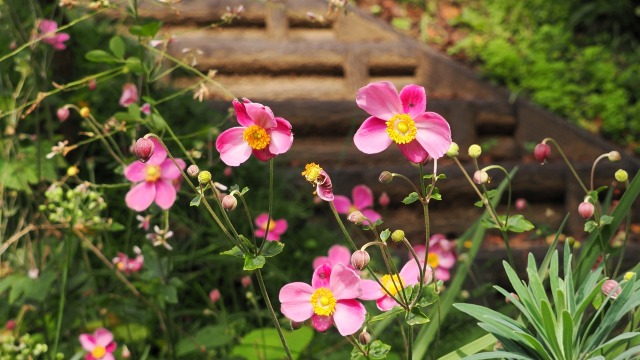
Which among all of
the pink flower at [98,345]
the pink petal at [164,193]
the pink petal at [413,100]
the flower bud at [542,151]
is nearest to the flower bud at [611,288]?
the flower bud at [542,151]

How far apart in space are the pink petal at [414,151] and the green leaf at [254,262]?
202 millimetres

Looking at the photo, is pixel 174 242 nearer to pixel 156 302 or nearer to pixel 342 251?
pixel 156 302

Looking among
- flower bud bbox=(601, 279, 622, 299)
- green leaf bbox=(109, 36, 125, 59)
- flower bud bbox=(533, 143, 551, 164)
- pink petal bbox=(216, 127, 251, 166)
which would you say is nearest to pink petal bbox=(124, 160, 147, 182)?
green leaf bbox=(109, 36, 125, 59)

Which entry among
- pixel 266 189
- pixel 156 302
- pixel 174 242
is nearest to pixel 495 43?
pixel 266 189

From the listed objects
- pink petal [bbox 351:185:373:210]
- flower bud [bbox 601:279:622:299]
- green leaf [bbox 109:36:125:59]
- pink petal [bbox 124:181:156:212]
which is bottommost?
pink petal [bbox 351:185:373:210]

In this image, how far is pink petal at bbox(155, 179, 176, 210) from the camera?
48.3 inches

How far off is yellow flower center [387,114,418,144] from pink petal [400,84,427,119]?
0.01m

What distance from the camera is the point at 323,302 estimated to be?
85 centimetres

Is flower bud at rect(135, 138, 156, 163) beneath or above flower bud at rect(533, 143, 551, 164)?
above

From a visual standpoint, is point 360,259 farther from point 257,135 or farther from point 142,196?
point 142,196

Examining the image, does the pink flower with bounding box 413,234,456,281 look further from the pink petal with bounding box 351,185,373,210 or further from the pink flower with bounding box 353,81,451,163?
the pink flower with bounding box 353,81,451,163

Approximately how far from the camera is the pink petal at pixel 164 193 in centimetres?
123

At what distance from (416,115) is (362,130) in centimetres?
6

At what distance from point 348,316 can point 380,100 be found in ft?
0.81
